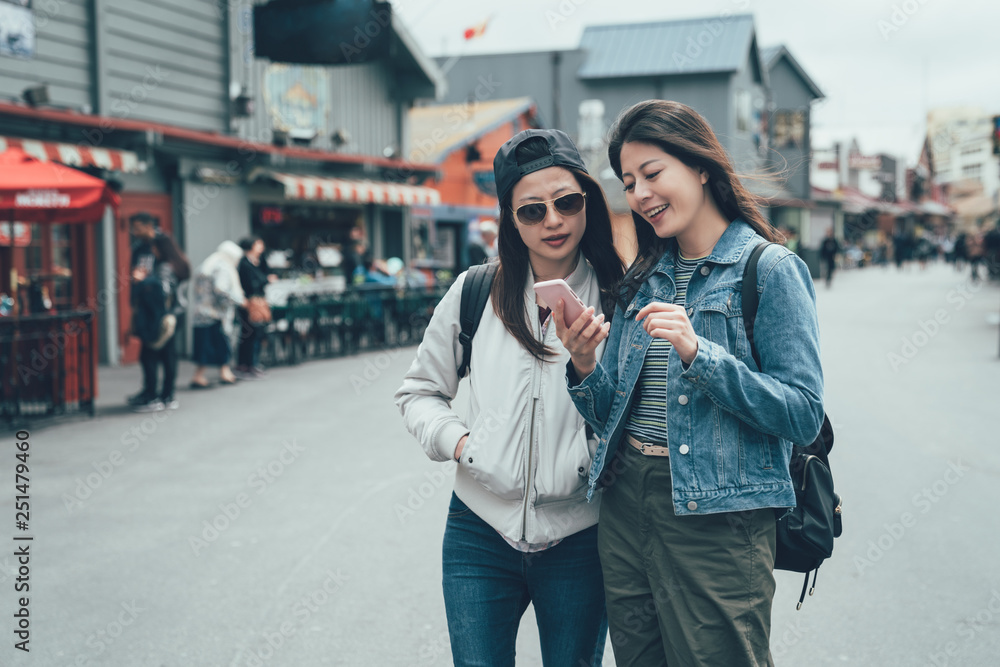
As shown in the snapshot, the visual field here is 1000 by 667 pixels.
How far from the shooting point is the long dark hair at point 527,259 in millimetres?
2312

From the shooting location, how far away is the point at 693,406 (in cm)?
201

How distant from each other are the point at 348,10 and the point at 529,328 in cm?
1066

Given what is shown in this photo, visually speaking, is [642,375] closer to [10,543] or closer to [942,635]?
[942,635]

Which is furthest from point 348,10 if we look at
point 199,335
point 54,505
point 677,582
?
point 677,582

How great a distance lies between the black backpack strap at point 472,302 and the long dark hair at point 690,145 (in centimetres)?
42

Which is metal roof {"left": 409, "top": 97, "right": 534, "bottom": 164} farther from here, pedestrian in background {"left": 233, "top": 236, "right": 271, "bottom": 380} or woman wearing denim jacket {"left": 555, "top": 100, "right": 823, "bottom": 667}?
woman wearing denim jacket {"left": 555, "top": 100, "right": 823, "bottom": 667}

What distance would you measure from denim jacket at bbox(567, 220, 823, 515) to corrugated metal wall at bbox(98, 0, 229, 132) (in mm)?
12559

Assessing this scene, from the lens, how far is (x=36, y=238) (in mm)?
11875

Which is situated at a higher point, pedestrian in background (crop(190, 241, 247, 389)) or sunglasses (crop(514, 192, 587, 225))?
sunglasses (crop(514, 192, 587, 225))
